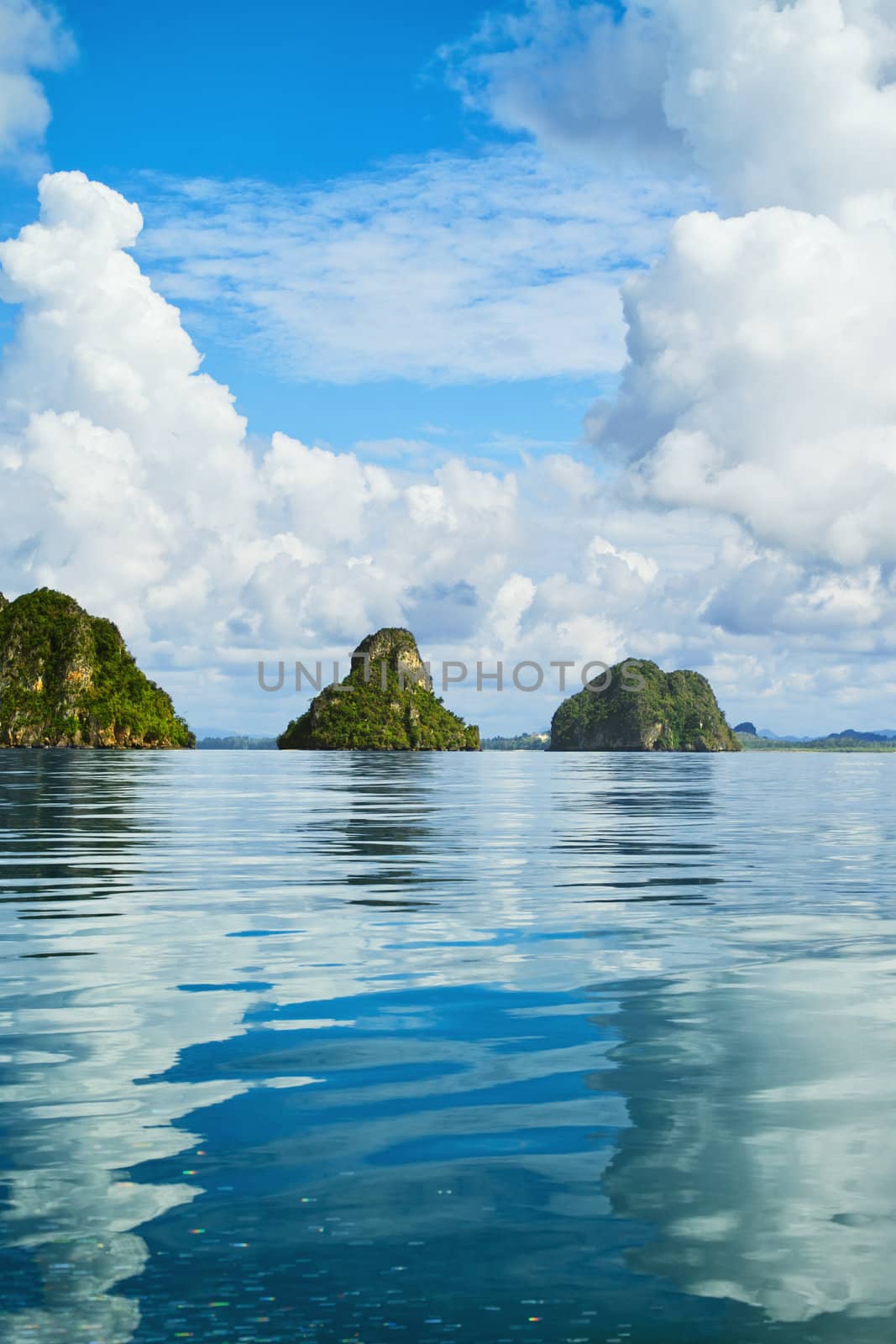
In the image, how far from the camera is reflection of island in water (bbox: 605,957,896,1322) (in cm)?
481

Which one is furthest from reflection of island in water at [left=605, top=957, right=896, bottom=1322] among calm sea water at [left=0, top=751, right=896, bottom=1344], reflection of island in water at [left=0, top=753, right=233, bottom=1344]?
reflection of island in water at [left=0, top=753, right=233, bottom=1344]

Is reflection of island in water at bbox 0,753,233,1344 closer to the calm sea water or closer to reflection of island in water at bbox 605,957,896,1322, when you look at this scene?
the calm sea water

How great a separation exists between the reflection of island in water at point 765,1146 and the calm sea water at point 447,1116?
0.02 m

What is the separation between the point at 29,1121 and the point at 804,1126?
4512 millimetres

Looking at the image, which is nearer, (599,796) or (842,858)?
(842,858)

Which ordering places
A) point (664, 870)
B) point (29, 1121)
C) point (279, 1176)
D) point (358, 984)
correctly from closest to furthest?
point (279, 1176) < point (29, 1121) < point (358, 984) < point (664, 870)

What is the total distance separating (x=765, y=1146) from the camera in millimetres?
6391

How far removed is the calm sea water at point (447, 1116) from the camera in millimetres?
4535

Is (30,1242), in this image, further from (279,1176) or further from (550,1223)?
(550,1223)

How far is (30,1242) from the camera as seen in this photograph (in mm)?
4914

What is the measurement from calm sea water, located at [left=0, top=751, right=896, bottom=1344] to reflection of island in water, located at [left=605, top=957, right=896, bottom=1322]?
0.08 feet

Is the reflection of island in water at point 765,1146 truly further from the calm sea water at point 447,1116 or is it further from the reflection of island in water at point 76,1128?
the reflection of island in water at point 76,1128

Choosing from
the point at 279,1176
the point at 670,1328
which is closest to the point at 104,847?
the point at 279,1176

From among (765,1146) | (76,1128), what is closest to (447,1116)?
(765,1146)
